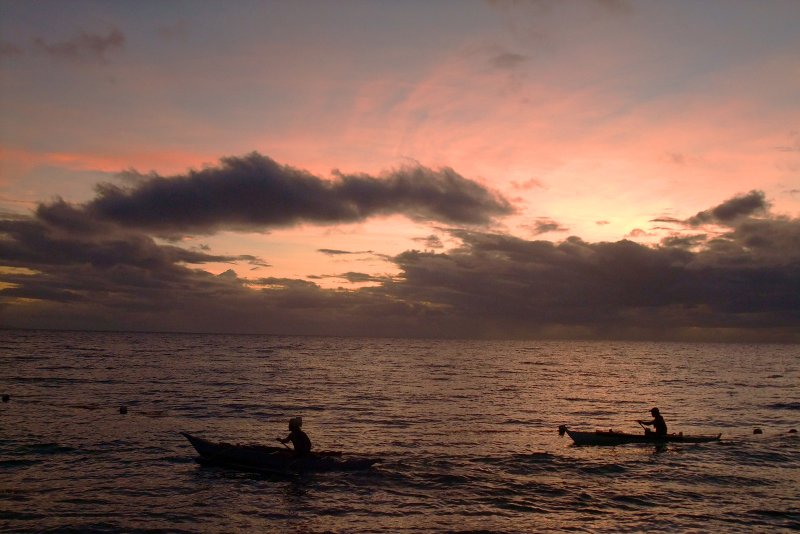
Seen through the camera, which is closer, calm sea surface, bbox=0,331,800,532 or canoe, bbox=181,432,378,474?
calm sea surface, bbox=0,331,800,532

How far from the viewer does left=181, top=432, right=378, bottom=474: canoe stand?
25.8m

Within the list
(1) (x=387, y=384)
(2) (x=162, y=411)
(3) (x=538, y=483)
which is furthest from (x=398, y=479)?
(1) (x=387, y=384)

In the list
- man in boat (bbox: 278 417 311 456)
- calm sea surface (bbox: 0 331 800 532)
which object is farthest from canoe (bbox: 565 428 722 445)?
man in boat (bbox: 278 417 311 456)

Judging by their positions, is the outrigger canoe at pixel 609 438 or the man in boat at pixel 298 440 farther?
the outrigger canoe at pixel 609 438

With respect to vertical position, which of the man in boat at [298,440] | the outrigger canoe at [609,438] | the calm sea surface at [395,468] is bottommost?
the calm sea surface at [395,468]

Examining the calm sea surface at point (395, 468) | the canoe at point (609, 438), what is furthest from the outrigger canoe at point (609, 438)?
the calm sea surface at point (395, 468)

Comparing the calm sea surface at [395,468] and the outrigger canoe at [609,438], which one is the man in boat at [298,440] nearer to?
the calm sea surface at [395,468]

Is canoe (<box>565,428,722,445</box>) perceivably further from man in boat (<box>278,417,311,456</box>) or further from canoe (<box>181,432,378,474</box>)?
man in boat (<box>278,417,311,456</box>)

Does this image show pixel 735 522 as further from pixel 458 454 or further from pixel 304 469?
pixel 304 469

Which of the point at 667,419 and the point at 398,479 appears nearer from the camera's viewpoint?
the point at 398,479

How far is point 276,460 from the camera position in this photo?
84.7 ft

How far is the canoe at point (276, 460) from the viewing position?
25781 mm

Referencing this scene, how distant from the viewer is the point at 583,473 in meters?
27.0

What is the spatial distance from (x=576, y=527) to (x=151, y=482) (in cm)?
1731
